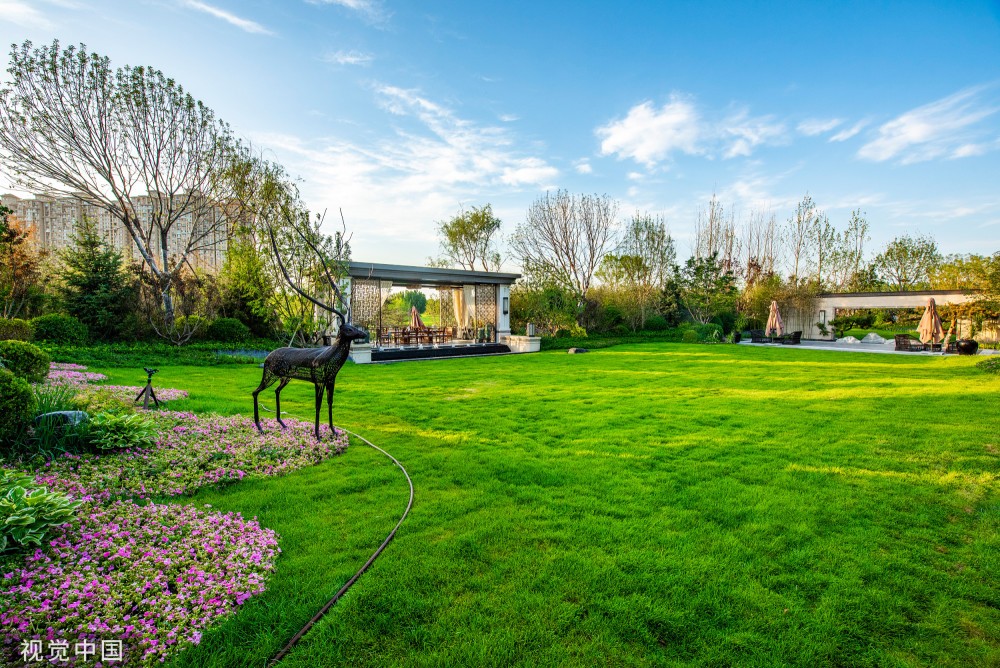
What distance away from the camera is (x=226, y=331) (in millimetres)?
13602

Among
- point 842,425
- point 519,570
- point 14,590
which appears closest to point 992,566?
point 519,570

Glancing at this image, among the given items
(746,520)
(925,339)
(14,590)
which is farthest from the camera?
(925,339)

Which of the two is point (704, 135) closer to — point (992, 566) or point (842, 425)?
point (842, 425)

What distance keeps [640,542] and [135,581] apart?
2834 millimetres

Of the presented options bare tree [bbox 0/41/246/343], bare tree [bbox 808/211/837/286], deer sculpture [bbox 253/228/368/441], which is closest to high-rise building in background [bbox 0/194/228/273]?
bare tree [bbox 0/41/246/343]

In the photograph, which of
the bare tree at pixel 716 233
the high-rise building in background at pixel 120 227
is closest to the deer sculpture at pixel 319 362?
the high-rise building in background at pixel 120 227

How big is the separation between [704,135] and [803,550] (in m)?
18.6

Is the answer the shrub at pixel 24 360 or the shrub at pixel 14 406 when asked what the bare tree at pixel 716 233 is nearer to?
the shrub at pixel 24 360

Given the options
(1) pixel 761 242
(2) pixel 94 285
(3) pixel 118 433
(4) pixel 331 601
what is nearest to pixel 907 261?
(1) pixel 761 242

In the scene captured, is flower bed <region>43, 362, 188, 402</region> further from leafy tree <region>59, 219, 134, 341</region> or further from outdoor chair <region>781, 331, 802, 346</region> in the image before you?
outdoor chair <region>781, 331, 802, 346</region>

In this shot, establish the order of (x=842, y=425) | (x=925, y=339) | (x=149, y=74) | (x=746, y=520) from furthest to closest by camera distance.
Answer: (x=925, y=339) → (x=149, y=74) → (x=842, y=425) → (x=746, y=520)

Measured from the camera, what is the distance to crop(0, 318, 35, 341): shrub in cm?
909

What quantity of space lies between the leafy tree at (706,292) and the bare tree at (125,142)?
23.5 meters

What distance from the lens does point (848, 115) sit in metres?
15.4
